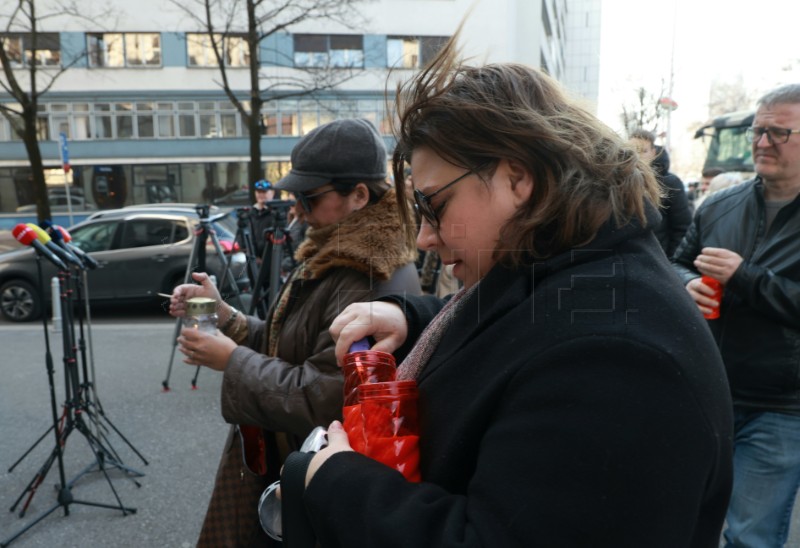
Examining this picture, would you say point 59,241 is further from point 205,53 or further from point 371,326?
point 205,53

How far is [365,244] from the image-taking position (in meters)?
2.03

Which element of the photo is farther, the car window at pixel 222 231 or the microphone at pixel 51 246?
the car window at pixel 222 231

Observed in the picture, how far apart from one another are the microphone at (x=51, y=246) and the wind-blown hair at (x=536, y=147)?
8.67ft

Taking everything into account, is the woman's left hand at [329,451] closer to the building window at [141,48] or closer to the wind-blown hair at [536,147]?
the wind-blown hair at [536,147]

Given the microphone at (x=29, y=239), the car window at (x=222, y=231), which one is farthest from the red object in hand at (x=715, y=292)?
the car window at (x=222, y=231)

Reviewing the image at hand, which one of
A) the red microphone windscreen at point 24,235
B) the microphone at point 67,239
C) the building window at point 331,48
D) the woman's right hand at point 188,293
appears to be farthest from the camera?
the building window at point 331,48

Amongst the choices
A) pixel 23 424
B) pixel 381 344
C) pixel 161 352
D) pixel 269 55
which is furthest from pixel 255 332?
pixel 269 55

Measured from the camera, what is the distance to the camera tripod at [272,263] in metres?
4.27

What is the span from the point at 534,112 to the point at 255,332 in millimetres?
1646

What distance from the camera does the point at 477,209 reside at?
3.62 feet

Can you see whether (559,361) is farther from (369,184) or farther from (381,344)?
(369,184)

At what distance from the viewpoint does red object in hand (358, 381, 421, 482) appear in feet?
3.52

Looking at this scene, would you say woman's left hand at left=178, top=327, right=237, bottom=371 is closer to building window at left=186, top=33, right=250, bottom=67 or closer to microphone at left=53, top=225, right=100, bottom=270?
microphone at left=53, top=225, right=100, bottom=270

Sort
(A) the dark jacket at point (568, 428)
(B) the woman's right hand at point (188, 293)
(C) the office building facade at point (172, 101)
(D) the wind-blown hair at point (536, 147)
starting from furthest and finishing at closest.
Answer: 1. (C) the office building facade at point (172, 101)
2. (B) the woman's right hand at point (188, 293)
3. (D) the wind-blown hair at point (536, 147)
4. (A) the dark jacket at point (568, 428)
